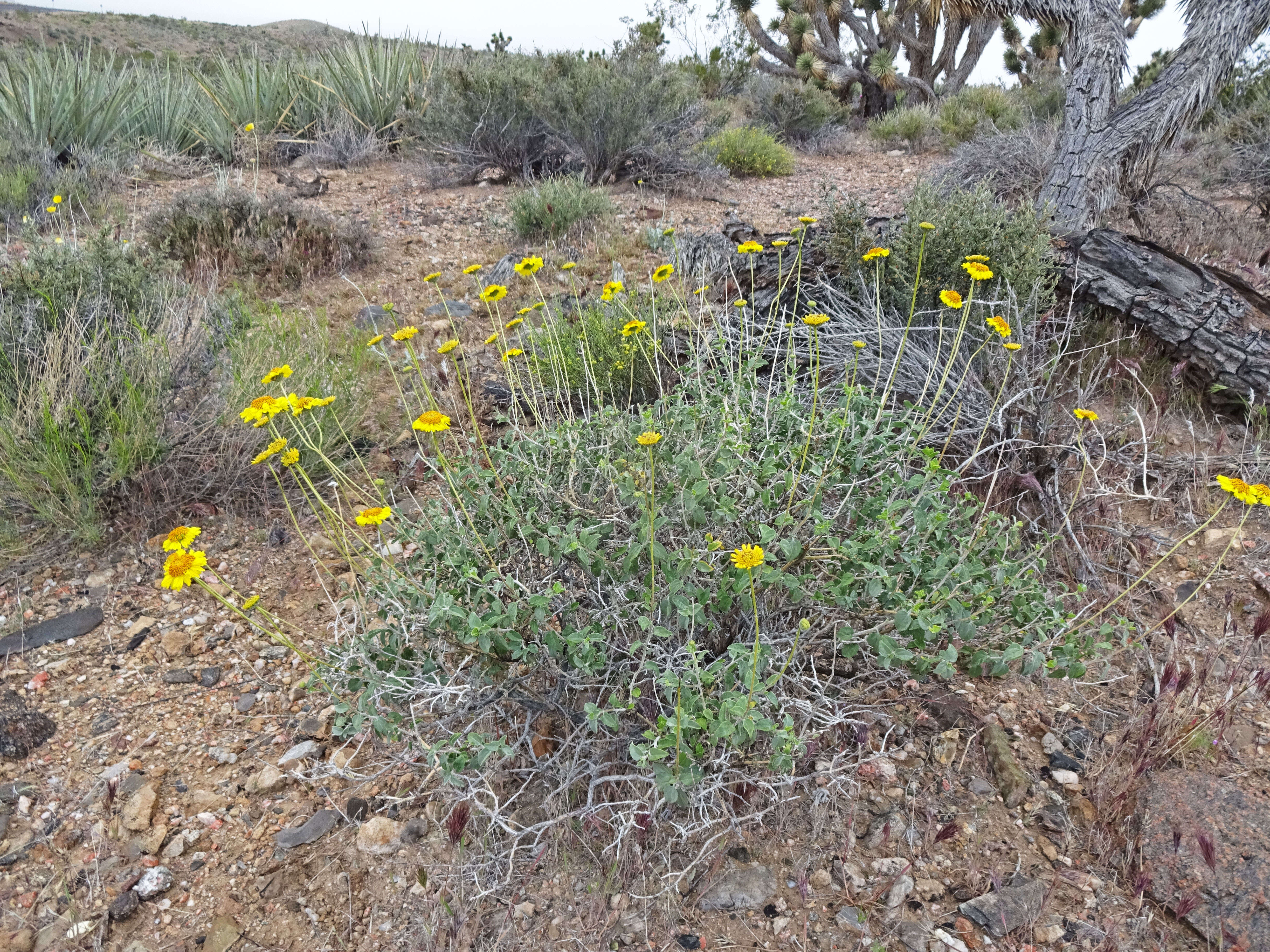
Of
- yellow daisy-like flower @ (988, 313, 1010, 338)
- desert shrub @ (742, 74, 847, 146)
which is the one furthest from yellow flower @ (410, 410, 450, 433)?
desert shrub @ (742, 74, 847, 146)

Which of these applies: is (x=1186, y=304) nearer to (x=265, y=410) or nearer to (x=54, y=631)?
(x=265, y=410)

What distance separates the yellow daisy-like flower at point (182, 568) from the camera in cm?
149

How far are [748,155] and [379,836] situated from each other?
758cm

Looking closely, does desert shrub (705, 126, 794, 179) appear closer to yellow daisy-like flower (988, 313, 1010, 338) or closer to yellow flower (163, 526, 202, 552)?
yellow daisy-like flower (988, 313, 1010, 338)

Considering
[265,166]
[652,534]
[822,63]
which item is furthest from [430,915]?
[822,63]

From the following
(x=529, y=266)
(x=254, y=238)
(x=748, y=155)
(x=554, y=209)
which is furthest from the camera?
(x=748, y=155)

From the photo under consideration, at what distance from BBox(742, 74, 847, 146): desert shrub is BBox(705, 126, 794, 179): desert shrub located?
2476 millimetres

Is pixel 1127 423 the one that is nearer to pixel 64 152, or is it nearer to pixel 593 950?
pixel 593 950

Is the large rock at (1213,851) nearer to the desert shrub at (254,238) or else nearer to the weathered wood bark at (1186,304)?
the weathered wood bark at (1186,304)

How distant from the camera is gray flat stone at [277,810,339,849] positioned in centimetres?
192

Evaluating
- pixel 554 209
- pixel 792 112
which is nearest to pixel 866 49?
pixel 792 112

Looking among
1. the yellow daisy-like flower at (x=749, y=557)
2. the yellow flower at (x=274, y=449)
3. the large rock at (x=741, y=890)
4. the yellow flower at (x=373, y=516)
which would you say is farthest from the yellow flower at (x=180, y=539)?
the large rock at (x=741, y=890)

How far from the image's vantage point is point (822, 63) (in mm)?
17688

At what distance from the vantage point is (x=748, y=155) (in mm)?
7953
